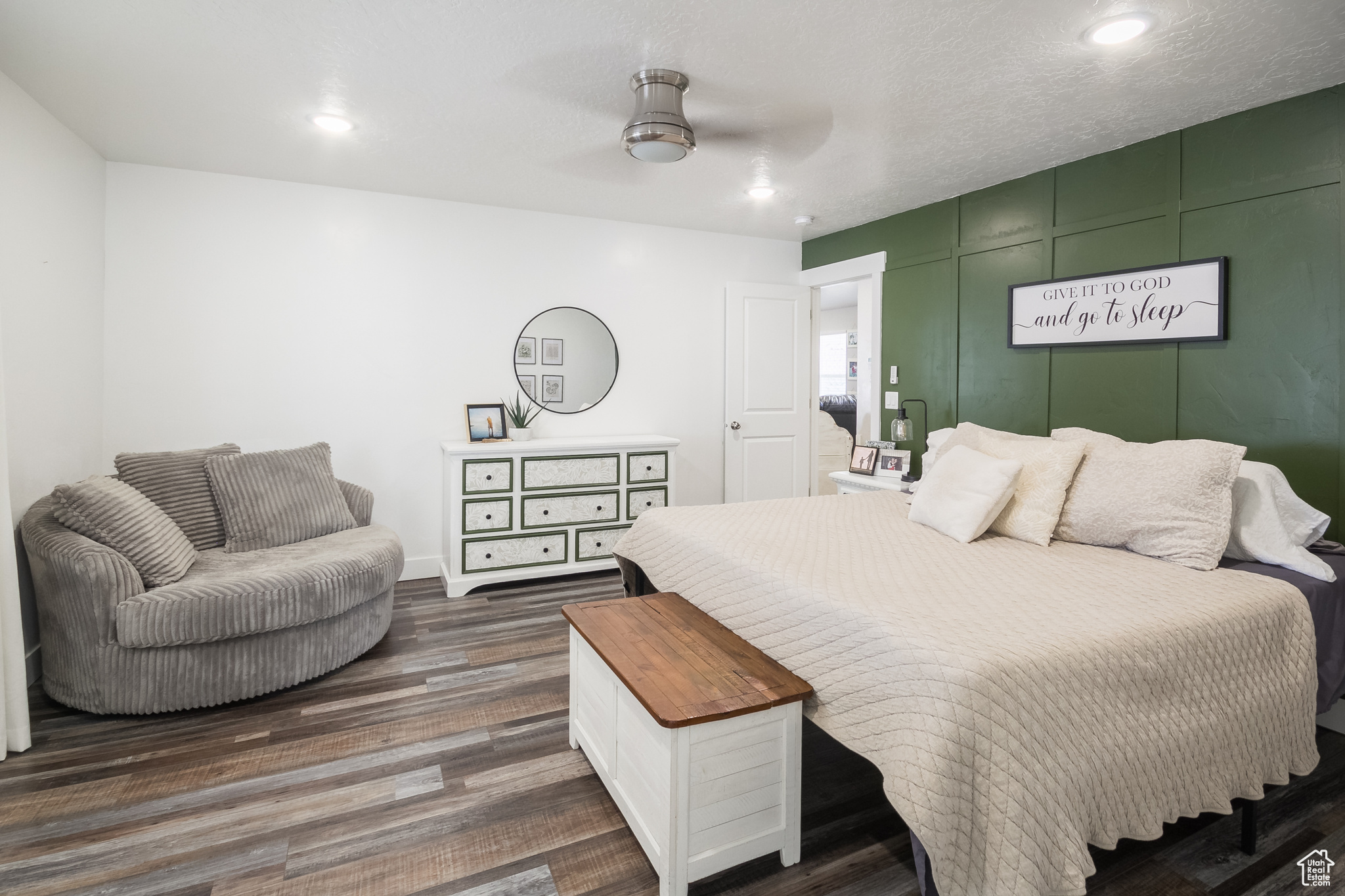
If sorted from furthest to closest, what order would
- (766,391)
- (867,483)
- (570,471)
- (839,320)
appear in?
1. (839,320)
2. (766,391)
3. (570,471)
4. (867,483)

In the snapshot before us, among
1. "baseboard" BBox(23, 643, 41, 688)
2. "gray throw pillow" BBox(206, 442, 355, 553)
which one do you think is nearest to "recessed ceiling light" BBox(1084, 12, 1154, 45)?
"gray throw pillow" BBox(206, 442, 355, 553)

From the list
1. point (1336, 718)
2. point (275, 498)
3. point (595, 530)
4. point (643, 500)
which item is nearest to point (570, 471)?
point (595, 530)

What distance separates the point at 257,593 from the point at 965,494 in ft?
8.86

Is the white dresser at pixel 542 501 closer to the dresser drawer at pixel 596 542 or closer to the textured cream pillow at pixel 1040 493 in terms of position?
the dresser drawer at pixel 596 542

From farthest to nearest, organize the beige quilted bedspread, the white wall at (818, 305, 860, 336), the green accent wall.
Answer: the white wall at (818, 305, 860, 336) < the green accent wall < the beige quilted bedspread

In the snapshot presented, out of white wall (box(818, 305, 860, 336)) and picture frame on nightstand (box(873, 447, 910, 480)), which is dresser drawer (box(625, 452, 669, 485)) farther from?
white wall (box(818, 305, 860, 336))

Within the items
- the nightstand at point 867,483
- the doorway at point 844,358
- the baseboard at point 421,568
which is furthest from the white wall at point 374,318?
the nightstand at point 867,483

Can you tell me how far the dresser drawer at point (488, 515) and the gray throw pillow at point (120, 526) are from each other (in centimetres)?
151

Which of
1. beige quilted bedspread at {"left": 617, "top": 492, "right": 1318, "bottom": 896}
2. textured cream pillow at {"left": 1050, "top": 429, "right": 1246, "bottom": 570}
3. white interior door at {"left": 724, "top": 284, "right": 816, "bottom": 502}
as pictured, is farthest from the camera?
white interior door at {"left": 724, "top": 284, "right": 816, "bottom": 502}

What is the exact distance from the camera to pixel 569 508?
4219mm

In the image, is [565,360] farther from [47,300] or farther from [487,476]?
[47,300]

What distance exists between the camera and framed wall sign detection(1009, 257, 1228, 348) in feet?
9.10

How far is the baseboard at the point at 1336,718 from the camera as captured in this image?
2389 mm

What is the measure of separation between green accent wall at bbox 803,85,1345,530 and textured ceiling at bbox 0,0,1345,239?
157mm
